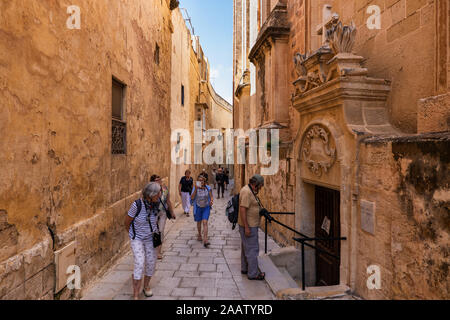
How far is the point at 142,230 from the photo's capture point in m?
3.67

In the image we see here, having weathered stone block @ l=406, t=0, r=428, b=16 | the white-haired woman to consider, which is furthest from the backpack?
weathered stone block @ l=406, t=0, r=428, b=16

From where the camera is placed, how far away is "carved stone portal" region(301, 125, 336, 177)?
400 cm

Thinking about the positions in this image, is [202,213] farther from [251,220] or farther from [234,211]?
[251,220]

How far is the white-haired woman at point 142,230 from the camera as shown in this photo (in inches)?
143

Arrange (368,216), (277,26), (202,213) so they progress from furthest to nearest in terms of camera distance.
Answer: (277,26) < (202,213) < (368,216)

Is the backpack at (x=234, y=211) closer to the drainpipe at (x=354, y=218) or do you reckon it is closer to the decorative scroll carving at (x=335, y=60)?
the drainpipe at (x=354, y=218)

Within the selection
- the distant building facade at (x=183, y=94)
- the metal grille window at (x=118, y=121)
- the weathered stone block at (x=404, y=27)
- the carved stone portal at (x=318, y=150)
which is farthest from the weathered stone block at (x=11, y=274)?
the distant building facade at (x=183, y=94)

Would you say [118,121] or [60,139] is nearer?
[60,139]

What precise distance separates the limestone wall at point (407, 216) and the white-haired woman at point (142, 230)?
2.62 metres

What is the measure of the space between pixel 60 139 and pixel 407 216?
3983 millimetres

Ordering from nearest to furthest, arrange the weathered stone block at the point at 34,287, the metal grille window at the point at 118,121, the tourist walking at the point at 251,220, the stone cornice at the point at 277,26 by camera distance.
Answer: the weathered stone block at the point at 34,287
the tourist walking at the point at 251,220
the metal grille window at the point at 118,121
the stone cornice at the point at 277,26

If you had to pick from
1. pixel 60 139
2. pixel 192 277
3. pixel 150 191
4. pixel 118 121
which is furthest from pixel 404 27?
pixel 118 121

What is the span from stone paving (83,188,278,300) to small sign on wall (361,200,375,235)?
164 centimetres

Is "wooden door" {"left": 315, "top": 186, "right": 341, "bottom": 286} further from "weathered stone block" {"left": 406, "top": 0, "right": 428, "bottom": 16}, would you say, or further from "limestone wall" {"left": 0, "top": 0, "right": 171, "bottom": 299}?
"limestone wall" {"left": 0, "top": 0, "right": 171, "bottom": 299}
